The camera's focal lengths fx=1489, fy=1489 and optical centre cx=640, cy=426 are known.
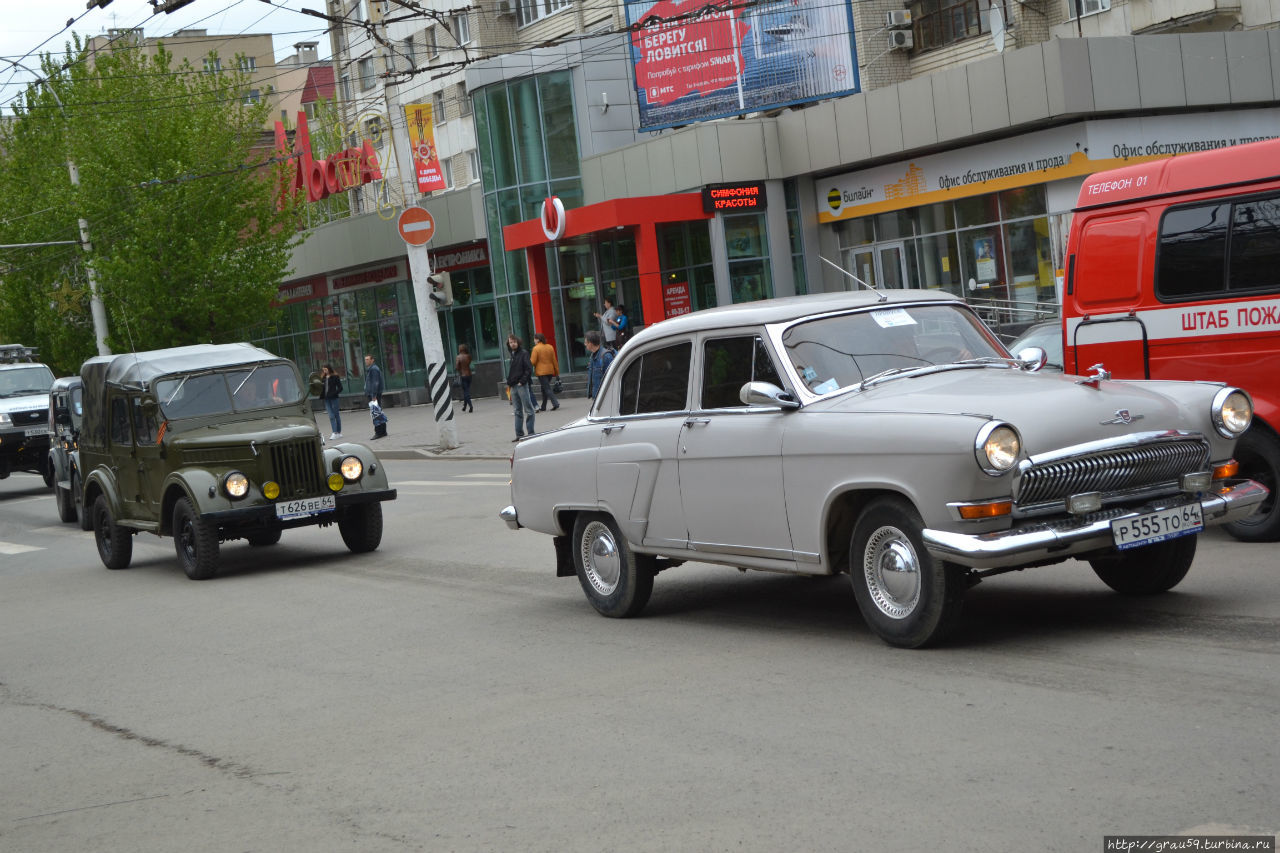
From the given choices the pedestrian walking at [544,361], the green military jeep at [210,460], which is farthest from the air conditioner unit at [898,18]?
the green military jeep at [210,460]

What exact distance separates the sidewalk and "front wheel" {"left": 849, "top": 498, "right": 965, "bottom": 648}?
13.9 m

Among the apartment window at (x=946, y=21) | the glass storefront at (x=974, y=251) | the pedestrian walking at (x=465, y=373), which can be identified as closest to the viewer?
the glass storefront at (x=974, y=251)

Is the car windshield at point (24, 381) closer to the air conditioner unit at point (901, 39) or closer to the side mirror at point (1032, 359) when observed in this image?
the air conditioner unit at point (901, 39)

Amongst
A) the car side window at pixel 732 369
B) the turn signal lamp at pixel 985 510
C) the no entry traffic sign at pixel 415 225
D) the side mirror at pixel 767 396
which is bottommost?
the turn signal lamp at pixel 985 510

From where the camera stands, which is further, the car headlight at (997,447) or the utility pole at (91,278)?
the utility pole at (91,278)

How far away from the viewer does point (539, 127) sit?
40125mm

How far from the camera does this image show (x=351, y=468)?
13695 millimetres

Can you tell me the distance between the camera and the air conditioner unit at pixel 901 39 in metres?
36.6

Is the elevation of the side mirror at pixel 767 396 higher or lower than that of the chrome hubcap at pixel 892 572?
higher

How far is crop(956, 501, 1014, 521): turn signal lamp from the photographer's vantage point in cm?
658

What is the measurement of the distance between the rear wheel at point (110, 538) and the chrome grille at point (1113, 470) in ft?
34.8

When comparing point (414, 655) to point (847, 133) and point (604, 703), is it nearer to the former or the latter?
point (604, 703)

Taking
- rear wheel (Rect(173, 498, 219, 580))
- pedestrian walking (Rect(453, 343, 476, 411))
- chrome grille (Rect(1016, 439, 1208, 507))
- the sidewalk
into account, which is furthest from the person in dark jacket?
chrome grille (Rect(1016, 439, 1208, 507))

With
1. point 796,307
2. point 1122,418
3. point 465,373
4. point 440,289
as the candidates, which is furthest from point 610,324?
point 1122,418
